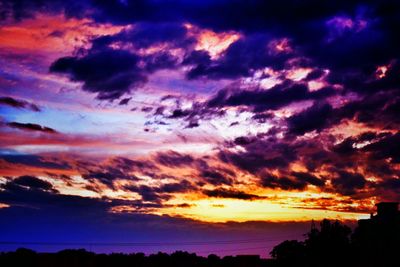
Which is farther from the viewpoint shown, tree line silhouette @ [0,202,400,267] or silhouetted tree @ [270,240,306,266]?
silhouetted tree @ [270,240,306,266]

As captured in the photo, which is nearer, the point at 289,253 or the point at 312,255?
the point at 312,255

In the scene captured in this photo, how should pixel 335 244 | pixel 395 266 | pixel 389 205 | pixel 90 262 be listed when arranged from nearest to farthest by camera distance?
1. pixel 335 244
2. pixel 395 266
3. pixel 90 262
4. pixel 389 205

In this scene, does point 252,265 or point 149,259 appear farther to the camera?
point 252,265

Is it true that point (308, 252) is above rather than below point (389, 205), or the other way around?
below

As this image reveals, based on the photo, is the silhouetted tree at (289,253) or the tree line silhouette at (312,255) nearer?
the tree line silhouette at (312,255)

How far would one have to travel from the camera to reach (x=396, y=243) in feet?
261

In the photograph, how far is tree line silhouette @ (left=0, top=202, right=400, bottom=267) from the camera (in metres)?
63.9

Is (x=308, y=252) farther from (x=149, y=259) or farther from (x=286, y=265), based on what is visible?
(x=149, y=259)

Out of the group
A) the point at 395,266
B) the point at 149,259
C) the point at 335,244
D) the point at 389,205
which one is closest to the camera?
the point at 335,244

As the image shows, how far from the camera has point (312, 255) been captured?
2547 inches

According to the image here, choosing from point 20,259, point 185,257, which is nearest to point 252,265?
point 185,257

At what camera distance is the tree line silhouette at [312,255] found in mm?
63906

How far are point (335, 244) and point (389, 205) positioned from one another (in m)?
33.7

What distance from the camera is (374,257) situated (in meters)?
73.2
